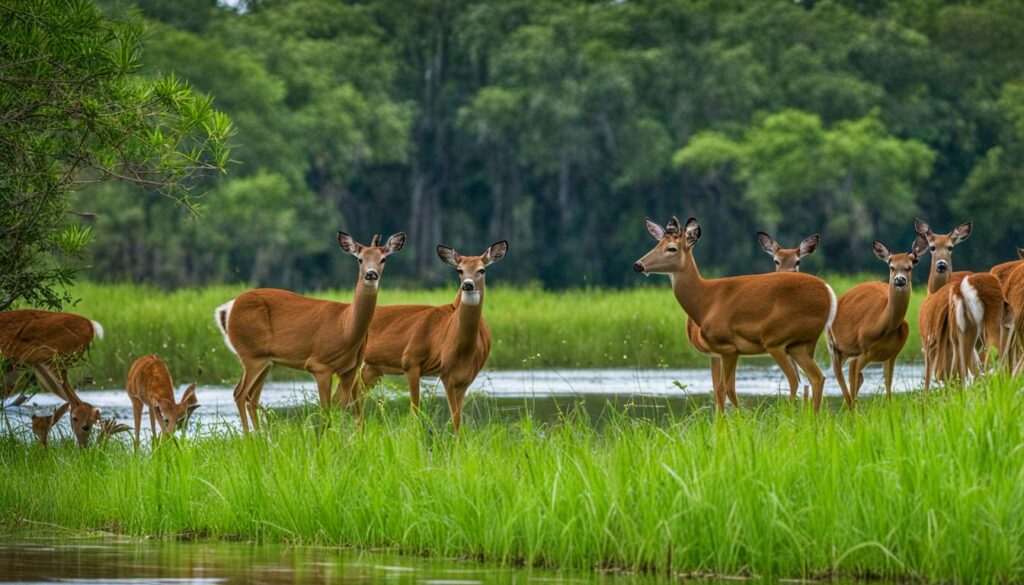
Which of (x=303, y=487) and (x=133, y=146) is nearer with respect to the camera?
(x=303, y=487)

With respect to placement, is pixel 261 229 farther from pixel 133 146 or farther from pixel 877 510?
pixel 877 510

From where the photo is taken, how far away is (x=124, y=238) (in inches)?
2153

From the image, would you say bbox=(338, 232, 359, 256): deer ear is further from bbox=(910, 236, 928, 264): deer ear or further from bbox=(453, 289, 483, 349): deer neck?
bbox=(910, 236, 928, 264): deer ear

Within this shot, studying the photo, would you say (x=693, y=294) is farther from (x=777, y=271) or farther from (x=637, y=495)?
(x=637, y=495)

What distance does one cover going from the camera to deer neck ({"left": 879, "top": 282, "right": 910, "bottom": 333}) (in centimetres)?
1322

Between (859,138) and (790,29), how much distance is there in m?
11.4

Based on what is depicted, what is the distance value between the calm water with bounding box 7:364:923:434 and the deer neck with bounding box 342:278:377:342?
4.59 feet

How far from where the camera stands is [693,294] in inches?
532

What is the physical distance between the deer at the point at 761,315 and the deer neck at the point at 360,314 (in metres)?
1.94

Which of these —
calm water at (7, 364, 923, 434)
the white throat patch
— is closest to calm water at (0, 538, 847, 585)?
the white throat patch

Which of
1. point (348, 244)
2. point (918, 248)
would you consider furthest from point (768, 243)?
point (348, 244)

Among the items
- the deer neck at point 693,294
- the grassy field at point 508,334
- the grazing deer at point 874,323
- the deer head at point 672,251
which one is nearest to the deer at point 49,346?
the deer head at point 672,251

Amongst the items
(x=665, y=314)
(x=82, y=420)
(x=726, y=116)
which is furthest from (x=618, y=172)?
(x=82, y=420)

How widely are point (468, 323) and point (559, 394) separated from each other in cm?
772
